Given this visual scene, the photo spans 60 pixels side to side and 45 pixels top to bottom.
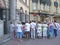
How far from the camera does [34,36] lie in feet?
72.5

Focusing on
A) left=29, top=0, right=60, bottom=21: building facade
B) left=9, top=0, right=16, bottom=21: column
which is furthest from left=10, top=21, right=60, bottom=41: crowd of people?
left=29, top=0, right=60, bottom=21: building facade

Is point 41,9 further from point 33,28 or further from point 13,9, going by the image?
point 33,28

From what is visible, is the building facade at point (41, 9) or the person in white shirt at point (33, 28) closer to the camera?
the person in white shirt at point (33, 28)

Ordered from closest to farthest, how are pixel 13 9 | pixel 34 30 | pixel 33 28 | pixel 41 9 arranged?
pixel 33 28 < pixel 34 30 < pixel 13 9 < pixel 41 9

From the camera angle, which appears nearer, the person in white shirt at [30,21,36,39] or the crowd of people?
the crowd of people

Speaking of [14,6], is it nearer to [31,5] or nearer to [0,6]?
[0,6]

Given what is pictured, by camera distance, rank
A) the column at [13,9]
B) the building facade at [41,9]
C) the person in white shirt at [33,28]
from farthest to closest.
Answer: the building facade at [41,9] → the column at [13,9] → the person in white shirt at [33,28]

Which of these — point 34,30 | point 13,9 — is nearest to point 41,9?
point 13,9

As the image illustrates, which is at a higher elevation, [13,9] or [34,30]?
[13,9]

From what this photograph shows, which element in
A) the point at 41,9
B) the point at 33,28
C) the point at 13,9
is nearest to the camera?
the point at 33,28

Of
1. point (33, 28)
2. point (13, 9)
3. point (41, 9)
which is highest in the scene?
point (41, 9)

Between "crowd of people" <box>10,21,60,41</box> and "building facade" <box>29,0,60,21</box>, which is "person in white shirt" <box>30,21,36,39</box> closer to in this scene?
"crowd of people" <box>10,21,60,41</box>

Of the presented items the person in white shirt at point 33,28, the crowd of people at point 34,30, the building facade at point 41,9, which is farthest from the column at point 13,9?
the building facade at point 41,9

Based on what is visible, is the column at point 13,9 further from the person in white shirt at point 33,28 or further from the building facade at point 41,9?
the building facade at point 41,9
